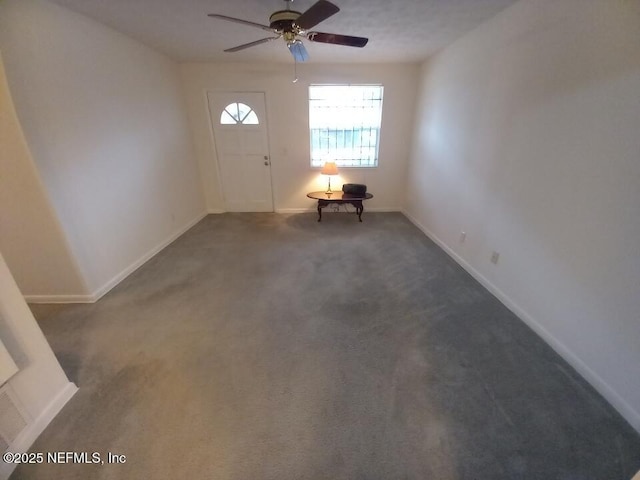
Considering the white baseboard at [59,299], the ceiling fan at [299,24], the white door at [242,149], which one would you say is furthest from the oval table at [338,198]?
the white baseboard at [59,299]

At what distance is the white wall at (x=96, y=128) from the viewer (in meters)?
1.89

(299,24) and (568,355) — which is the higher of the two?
(299,24)

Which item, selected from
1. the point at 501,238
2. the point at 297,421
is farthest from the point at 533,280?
the point at 297,421

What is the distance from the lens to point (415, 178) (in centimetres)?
421

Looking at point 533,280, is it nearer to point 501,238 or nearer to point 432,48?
point 501,238

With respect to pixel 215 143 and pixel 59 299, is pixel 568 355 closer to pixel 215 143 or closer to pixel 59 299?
pixel 59 299

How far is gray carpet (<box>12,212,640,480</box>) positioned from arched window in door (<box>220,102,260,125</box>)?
2822 millimetres

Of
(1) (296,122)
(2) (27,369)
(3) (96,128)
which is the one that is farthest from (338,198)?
(2) (27,369)

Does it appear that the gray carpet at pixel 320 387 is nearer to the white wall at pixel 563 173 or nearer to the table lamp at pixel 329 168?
the white wall at pixel 563 173

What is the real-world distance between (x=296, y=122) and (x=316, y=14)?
267cm

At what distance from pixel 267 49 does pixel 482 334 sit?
386cm

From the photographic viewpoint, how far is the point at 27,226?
6.75 ft

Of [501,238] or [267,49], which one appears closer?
[501,238]

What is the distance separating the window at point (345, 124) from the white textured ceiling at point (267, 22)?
2.55ft
